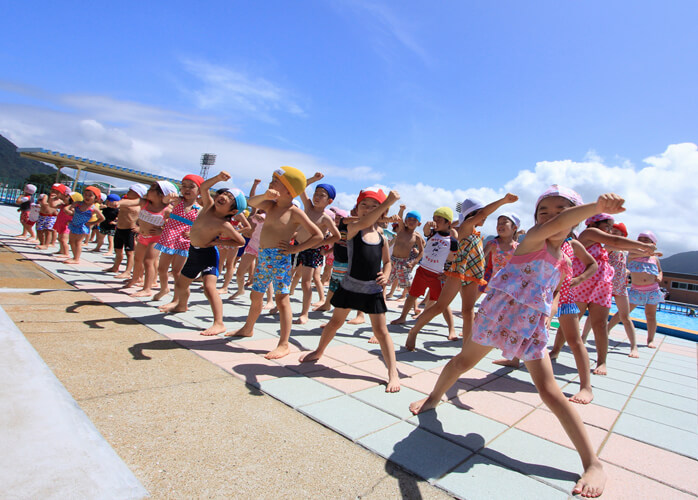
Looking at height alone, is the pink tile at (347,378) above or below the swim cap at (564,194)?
below

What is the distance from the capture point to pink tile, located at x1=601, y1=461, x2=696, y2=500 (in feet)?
6.77

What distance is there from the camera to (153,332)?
3996 millimetres

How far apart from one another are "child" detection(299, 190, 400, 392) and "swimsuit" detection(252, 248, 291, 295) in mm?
635

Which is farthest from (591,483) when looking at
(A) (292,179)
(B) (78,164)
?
(B) (78,164)

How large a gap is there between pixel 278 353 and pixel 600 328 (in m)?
3.65

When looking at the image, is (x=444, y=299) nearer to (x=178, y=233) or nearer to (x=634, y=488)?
(x=634, y=488)

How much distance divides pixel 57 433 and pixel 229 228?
9.44 feet

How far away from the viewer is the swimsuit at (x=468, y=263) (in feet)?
14.5

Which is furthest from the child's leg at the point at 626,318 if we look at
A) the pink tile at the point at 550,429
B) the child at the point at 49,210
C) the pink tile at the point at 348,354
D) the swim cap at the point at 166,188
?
the child at the point at 49,210

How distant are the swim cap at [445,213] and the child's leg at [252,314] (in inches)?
107

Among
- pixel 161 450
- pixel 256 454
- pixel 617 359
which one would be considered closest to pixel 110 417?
pixel 161 450

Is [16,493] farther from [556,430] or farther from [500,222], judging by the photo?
[500,222]

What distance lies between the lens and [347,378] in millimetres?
3400

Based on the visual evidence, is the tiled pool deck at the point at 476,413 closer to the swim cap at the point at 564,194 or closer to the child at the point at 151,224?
the child at the point at 151,224
